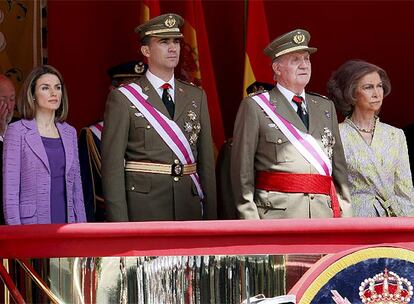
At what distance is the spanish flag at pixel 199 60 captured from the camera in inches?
341

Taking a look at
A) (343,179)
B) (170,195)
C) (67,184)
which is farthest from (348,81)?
(67,184)

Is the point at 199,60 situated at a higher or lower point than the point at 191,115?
higher

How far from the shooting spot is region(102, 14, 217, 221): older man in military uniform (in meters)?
7.05

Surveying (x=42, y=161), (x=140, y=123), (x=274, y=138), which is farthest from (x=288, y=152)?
(x=42, y=161)

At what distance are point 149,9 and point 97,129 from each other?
1.05 meters

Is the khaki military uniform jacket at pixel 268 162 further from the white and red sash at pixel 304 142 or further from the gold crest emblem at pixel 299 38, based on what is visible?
the gold crest emblem at pixel 299 38

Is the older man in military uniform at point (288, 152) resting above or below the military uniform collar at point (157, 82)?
below

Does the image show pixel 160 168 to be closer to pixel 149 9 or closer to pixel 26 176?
pixel 26 176

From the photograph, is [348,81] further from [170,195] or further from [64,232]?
[64,232]

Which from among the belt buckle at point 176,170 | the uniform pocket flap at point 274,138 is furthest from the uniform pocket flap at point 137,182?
the uniform pocket flap at point 274,138

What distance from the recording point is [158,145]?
7125mm

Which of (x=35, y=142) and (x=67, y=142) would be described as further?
(x=67, y=142)

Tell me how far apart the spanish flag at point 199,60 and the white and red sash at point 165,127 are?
4.75 ft

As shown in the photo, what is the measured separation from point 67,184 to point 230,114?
247 cm
